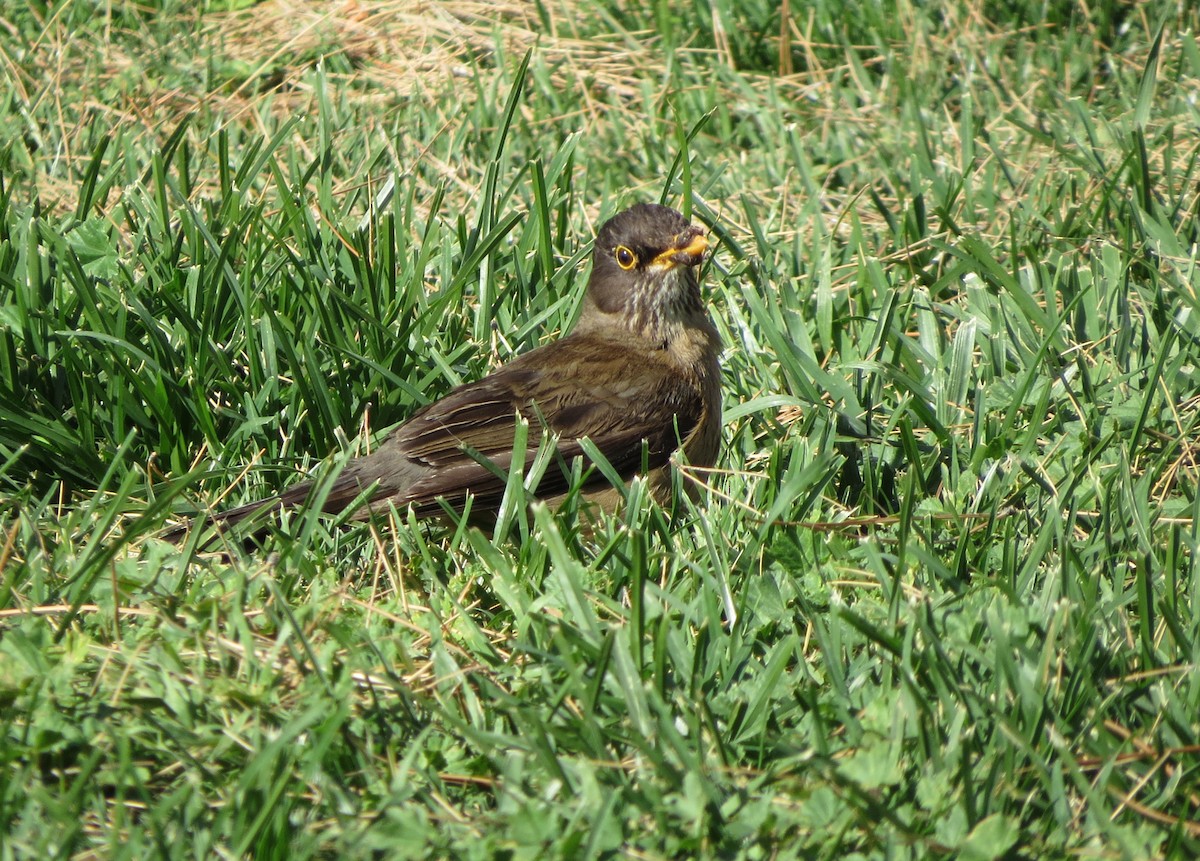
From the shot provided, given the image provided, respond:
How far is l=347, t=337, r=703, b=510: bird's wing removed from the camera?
4461mm

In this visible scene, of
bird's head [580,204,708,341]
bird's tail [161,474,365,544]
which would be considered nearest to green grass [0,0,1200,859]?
bird's tail [161,474,365,544]

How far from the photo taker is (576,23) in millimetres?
7855

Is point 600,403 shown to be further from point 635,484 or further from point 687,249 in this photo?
point 635,484

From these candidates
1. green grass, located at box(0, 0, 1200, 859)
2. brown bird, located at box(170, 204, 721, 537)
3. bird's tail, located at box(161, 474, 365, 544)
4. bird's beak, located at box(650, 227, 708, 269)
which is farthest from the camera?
bird's beak, located at box(650, 227, 708, 269)

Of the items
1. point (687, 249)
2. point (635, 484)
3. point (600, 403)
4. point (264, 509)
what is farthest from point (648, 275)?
point (264, 509)

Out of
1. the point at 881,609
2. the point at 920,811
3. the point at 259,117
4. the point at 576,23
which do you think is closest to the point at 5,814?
the point at 920,811

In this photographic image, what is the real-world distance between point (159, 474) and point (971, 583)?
2.51 m

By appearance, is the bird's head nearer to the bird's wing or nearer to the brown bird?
the brown bird

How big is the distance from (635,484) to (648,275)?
128cm

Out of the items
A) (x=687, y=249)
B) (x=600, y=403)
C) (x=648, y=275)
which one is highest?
(x=687, y=249)

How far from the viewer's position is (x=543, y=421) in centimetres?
450

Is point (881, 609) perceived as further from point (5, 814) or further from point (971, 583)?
point (5, 814)

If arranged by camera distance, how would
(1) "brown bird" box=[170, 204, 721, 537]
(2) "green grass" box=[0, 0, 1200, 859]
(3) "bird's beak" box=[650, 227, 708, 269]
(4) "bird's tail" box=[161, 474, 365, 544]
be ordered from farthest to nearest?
(3) "bird's beak" box=[650, 227, 708, 269], (1) "brown bird" box=[170, 204, 721, 537], (4) "bird's tail" box=[161, 474, 365, 544], (2) "green grass" box=[0, 0, 1200, 859]

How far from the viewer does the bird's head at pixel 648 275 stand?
16.7 feet
